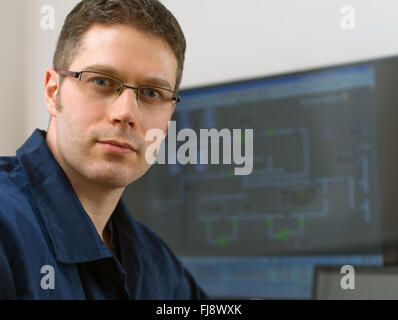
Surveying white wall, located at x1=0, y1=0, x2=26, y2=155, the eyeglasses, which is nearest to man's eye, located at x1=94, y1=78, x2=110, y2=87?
the eyeglasses

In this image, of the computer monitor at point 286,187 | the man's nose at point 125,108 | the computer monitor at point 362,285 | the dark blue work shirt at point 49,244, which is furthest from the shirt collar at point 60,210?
the computer monitor at point 286,187

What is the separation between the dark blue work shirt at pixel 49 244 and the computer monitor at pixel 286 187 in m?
0.42

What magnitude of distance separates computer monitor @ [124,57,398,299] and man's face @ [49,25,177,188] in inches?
18.6

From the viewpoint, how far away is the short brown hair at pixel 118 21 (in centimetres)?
70

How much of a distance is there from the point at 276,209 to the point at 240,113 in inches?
9.7

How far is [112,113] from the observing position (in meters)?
0.67

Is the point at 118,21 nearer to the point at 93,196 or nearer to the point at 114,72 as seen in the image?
the point at 114,72

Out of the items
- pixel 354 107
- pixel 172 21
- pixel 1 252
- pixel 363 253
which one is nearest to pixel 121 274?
pixel 1 252

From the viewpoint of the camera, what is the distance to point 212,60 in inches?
44.9

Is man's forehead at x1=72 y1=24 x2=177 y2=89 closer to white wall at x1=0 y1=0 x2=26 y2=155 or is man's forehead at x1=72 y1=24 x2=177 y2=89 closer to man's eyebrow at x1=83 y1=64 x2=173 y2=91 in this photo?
man's eyebrow at x1=83 y1=64 x2=173 y2=91

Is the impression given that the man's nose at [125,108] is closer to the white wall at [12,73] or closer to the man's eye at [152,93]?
the man's eye at [152,93]

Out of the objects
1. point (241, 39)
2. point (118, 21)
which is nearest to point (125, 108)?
point (118, 21)

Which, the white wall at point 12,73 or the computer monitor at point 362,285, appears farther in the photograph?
the white wall at point 12,73

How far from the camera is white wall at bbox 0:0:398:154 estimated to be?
0.88 metres
